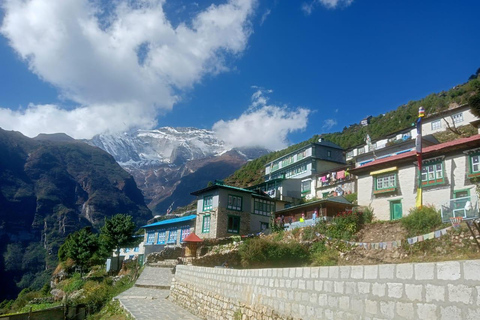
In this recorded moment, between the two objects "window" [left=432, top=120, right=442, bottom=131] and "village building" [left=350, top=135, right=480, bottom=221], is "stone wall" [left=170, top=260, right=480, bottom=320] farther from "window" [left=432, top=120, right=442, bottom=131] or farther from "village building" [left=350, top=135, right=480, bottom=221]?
"window" [left=432, top=120, right=442, bottom=131]

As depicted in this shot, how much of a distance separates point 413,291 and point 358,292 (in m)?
1.14

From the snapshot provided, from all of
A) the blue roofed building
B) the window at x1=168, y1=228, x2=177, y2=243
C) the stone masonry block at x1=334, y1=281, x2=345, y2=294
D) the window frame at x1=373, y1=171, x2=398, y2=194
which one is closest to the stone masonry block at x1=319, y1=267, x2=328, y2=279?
the stone masonry block at x1=334, y1=281, x2=345, y2=294

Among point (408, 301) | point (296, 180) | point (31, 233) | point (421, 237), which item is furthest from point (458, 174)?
point (31, 233)

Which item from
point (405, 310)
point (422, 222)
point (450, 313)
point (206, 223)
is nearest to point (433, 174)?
point (422, 222)

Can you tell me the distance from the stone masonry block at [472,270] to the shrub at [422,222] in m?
17.1

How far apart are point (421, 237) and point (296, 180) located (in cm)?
3395

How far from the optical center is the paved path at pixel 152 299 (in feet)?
49.2

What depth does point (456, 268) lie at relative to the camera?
A: 15.6ft

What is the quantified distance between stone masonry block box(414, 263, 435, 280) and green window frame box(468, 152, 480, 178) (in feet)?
66.6

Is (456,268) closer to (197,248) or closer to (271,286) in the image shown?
(271,286)

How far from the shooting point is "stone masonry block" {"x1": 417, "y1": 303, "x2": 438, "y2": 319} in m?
4.88

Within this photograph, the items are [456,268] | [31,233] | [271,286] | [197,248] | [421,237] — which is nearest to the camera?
[456,268]

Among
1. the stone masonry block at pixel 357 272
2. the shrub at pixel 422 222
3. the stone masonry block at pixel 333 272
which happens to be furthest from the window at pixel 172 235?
the stone masonry block at pixel 357 272

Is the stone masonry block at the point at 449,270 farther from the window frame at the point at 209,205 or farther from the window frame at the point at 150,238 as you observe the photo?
the window frame at the point at 150,238
